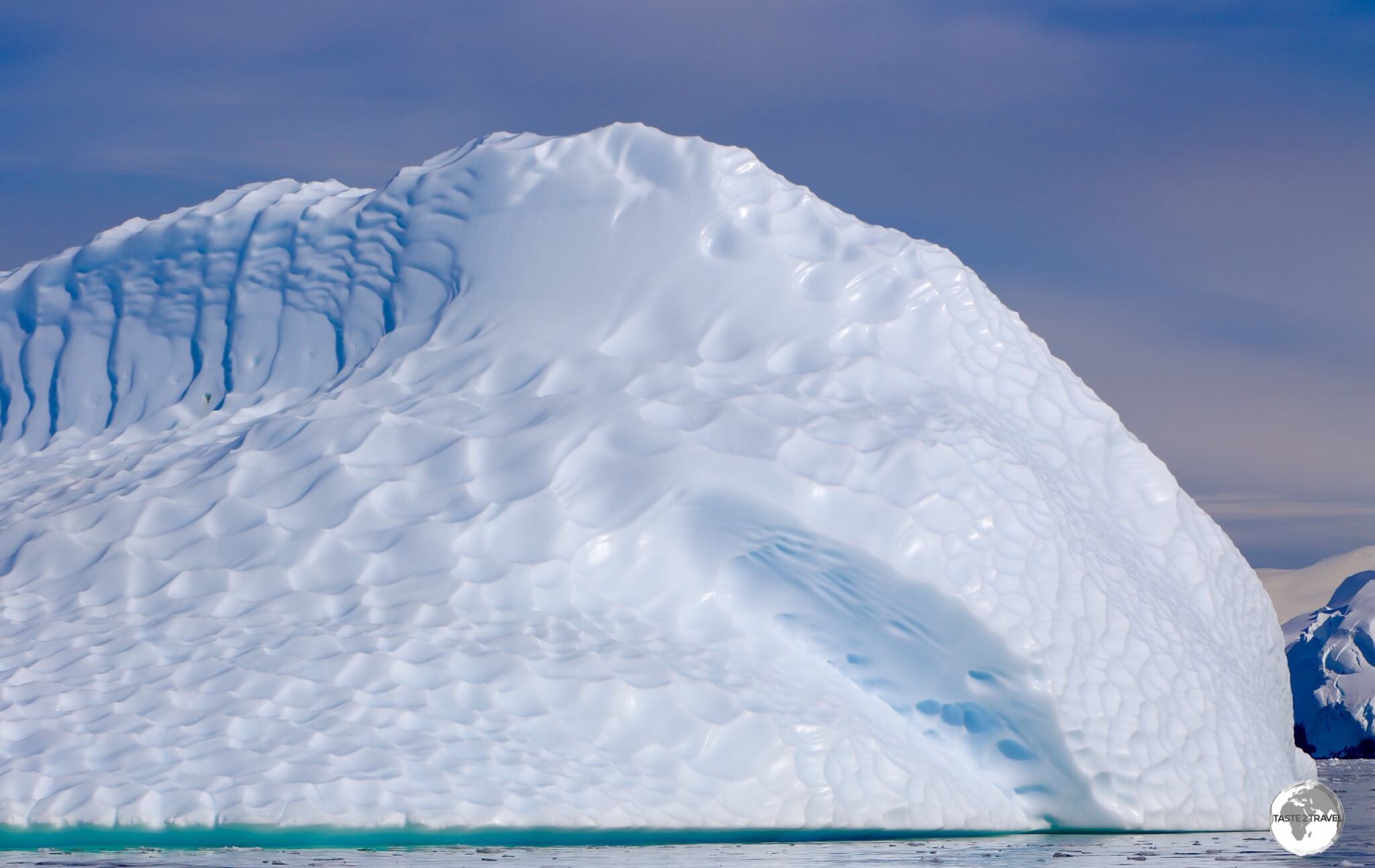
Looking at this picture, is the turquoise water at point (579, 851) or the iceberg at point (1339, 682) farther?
the iceberg at point (1339, 682)

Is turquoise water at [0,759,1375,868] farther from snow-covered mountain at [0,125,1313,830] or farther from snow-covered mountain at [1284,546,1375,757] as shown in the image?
snow-covered mountain at [1284,546,1375,757]

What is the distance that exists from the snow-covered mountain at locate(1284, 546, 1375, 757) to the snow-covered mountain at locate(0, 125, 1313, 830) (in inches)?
1215

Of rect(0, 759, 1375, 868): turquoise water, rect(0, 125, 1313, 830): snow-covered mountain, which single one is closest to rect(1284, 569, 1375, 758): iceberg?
rect(0, 125, 1313, 830): snow-covered mountain

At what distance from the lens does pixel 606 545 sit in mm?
11016

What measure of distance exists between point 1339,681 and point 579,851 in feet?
131

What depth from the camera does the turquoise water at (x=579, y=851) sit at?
764 cm

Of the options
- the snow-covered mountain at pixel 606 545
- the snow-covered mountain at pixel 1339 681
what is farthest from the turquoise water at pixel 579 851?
the snow-covered mountain at pixel 1339 681

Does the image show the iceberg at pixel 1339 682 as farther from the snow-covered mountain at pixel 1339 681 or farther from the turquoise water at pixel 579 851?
the turquoise water at pixel 579 851

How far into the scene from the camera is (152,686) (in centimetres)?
970

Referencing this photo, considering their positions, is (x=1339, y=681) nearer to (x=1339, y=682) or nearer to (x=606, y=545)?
(x=1339, y=682)

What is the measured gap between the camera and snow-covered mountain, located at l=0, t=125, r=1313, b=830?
9.31 m

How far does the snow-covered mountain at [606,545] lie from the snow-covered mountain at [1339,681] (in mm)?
30849

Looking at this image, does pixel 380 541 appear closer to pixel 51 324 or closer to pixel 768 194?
pixel 768 194

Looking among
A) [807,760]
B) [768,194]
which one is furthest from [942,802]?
[768,194]
